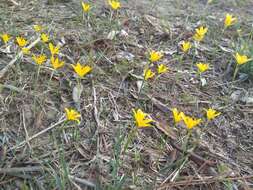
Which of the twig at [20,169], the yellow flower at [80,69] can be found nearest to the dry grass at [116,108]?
the twig at [20,169]

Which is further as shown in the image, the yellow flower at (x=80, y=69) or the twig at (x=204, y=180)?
the yellow flower at (x=80, y=69)

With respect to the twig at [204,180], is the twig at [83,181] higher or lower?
higher

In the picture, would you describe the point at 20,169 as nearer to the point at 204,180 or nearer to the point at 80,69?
the point at 80,69

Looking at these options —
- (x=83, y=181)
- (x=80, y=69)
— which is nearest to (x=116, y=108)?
(x=80, y=69)

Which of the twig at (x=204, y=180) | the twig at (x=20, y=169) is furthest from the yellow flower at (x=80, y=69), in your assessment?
the twig at (x=204, y=180)

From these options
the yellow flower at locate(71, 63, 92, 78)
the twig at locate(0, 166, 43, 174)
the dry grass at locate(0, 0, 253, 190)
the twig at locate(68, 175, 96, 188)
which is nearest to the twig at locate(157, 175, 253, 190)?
the dry grass at locate(0, 0, 253, 190)

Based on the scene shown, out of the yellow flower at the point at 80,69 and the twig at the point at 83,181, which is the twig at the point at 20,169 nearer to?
the twig at the point at 83,181

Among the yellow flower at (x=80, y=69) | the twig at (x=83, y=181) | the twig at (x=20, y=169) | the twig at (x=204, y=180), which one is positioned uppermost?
the yellow flower at (x=80, y=69)

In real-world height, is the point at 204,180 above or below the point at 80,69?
below

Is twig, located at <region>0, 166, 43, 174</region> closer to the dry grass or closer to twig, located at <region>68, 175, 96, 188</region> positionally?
the dry grass
